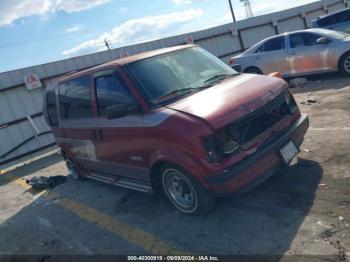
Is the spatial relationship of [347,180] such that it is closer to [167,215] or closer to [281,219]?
[281,219]

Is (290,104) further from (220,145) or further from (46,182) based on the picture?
(46,182)

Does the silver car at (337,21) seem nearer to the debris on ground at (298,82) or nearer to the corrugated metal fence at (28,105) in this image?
the debris on ground at (298,82)

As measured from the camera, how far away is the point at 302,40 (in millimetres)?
10914

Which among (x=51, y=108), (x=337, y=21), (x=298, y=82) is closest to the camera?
(x=51, y=108)

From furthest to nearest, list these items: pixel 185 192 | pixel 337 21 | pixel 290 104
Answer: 1. pixel 337 21
2. pixel 290 104
3. pixel 185 192

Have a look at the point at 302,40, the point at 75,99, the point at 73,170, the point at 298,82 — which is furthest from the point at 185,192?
the point at 302,40

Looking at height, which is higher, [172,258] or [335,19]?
[335,19]

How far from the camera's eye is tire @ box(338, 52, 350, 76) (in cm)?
999

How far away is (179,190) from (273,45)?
854 centimetres

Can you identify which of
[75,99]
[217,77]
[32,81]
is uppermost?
[32,81]

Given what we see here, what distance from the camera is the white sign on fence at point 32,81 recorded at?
12192mm

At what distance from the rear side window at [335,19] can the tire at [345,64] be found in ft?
19.3

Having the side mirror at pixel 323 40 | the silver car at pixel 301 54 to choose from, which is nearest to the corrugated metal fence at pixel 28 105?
the silver car at pixel 301 54

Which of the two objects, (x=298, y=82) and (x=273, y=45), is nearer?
(x=298, y=82)
